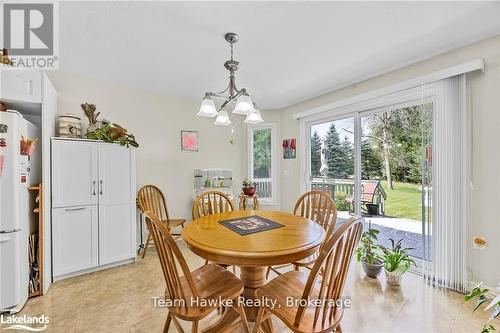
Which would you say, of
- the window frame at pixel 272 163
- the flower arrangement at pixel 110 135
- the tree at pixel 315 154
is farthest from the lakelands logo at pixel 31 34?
the tree at pixel 315 154

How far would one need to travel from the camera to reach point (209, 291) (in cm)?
136

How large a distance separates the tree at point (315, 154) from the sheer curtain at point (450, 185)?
173 centimetres

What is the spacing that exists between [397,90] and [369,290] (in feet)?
7.47

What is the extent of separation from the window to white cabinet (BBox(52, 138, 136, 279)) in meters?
2.33

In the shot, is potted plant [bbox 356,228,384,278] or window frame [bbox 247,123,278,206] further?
window frame [bbox 247,123,278,206]

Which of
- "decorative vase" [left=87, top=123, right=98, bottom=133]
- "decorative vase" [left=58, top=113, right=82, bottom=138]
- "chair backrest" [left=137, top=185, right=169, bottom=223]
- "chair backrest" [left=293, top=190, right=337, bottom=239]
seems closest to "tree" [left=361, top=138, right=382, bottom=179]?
"chair backrest" [left=293, top=190, right=337, bottom=239]

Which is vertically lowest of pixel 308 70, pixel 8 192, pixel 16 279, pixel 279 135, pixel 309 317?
pixel 16 279

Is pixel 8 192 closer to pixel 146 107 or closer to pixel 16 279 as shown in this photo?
pixel 16 279

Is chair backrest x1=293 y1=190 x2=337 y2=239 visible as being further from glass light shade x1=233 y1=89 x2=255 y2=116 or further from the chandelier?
glass light shade x1=233 y1=89 x2=255 y2=116

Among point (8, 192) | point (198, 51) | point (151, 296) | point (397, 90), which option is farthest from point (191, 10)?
point (151, 296)

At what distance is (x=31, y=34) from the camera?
1.96 metres

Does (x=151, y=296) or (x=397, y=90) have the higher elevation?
(x=397, y=90)

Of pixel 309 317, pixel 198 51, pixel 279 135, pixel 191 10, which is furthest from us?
pixel 279 135

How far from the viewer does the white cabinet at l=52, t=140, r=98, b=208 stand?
2328mm
